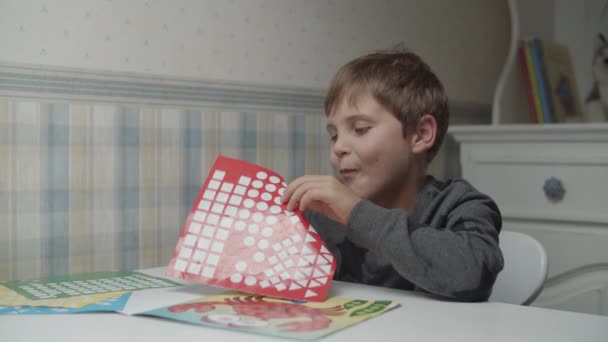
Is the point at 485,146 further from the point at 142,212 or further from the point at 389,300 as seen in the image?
the point at 389,300

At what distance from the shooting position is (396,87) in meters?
1.22

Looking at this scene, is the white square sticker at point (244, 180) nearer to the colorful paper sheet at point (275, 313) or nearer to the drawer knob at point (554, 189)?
the colorful paper sheet at point (275, 313)

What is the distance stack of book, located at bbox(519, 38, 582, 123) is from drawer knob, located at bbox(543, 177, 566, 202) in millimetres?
416

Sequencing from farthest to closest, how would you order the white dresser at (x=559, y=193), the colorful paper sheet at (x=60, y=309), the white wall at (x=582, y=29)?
the white wall at (x=582, y=29), the white dresser at (x=559, y=193), the colorful paper sheet at (x=60, y=309)

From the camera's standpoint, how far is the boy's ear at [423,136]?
1.24m

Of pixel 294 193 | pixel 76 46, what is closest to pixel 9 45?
pixel 76 46

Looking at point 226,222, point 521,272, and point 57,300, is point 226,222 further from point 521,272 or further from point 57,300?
point 521,272

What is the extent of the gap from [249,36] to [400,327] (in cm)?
100

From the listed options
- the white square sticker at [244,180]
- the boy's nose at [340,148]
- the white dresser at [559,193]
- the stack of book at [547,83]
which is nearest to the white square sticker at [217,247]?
the white square sticker at [244,180]

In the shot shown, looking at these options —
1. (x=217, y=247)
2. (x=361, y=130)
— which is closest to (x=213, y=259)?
(x=217, y=247)

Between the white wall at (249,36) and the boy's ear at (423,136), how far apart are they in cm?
49

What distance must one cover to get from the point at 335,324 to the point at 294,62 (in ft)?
3.48

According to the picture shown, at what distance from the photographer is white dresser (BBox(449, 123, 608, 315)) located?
69.6 inches

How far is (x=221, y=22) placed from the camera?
5.00 ft
